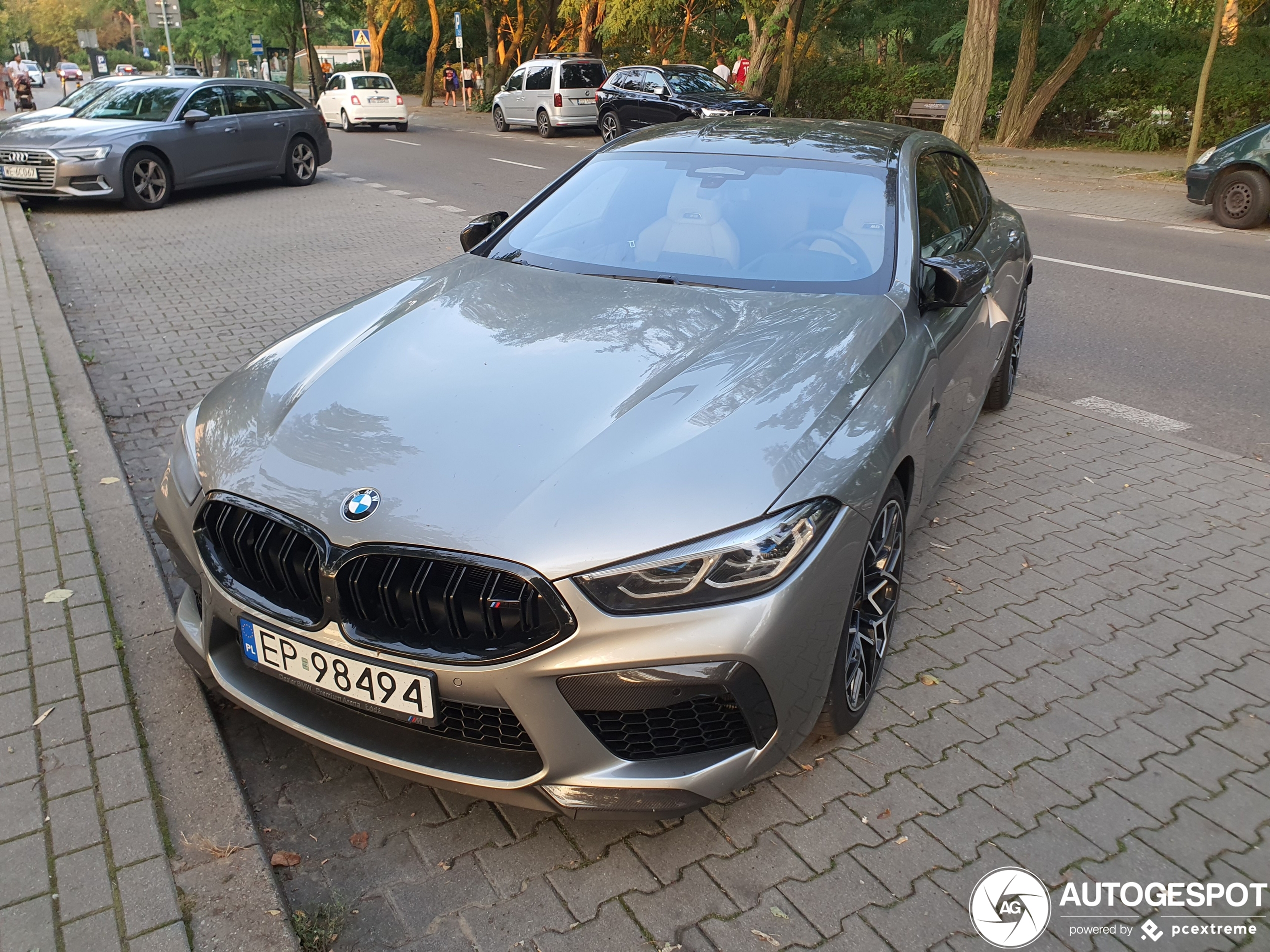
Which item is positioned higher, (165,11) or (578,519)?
(165,11)

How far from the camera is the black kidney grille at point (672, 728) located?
7.24 ft

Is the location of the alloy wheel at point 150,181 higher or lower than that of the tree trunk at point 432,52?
lower

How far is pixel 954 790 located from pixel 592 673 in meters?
1.24

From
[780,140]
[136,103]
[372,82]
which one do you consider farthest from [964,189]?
[372,82]

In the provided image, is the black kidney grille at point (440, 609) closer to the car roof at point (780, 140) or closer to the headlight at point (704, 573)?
the headlight at point (704, 573)

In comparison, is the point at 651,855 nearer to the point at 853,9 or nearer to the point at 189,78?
the point at 189,78

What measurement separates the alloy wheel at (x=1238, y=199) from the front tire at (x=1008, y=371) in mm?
8139

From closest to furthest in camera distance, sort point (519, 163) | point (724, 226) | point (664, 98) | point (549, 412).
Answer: point (549, 412) < point (724, 226) < point (519, 163) < point (664, 98)

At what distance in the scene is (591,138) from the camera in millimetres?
25812

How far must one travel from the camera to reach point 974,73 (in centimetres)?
1788

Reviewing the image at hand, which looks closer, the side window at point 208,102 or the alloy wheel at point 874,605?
the alloy wheel at point 874,605

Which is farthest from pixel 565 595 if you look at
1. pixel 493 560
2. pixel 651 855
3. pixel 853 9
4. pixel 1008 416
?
pixel 853 9

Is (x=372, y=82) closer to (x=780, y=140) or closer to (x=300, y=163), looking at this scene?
(x=300, y=163)

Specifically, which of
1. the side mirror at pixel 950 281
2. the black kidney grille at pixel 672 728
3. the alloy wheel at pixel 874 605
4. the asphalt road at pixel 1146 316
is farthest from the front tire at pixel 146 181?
the black kidney grille at pixel 672 728
